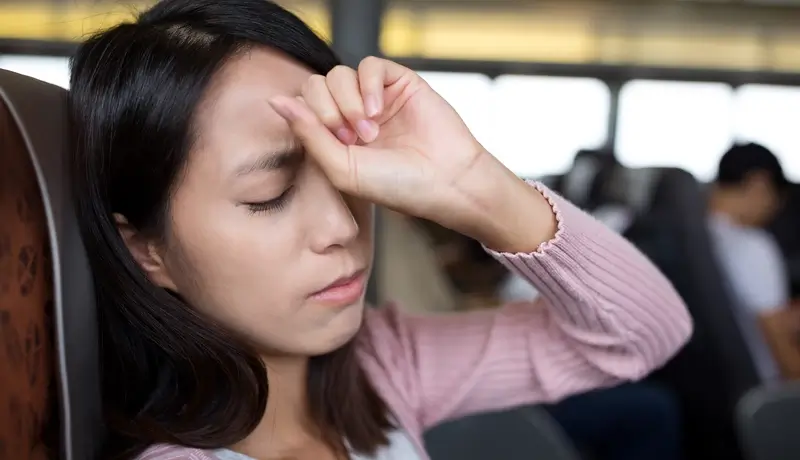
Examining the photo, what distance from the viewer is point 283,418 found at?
746 mm

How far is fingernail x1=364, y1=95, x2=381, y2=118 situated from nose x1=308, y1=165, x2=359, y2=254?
8cm

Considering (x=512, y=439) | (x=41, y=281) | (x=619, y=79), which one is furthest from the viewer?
(x=619, y=79)

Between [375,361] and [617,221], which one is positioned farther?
[617,221]

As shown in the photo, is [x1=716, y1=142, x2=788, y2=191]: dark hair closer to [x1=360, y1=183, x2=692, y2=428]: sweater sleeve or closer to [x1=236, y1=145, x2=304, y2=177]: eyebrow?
[x1=360, y1=183, x2=692, y2=428]: sweater sleeve

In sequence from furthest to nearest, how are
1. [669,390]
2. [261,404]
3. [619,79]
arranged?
[619,79], [669,390], [261,404]

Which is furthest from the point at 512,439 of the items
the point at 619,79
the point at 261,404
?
the point at 619,79

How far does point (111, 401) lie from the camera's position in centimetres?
69

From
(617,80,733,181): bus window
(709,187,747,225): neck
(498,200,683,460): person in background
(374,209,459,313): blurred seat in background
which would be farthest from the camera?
(617,80,733,181): bus window

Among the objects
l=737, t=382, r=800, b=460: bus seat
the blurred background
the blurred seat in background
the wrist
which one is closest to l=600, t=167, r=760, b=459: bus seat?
the blurred background

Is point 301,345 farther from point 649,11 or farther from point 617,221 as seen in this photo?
point 649,11

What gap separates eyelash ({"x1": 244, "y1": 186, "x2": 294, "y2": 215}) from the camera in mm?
594

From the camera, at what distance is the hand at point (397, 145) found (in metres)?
0.56

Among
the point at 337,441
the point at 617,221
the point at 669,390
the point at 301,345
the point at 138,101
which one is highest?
the point at 138,101

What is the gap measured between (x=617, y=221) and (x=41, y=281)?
5.78 feet
